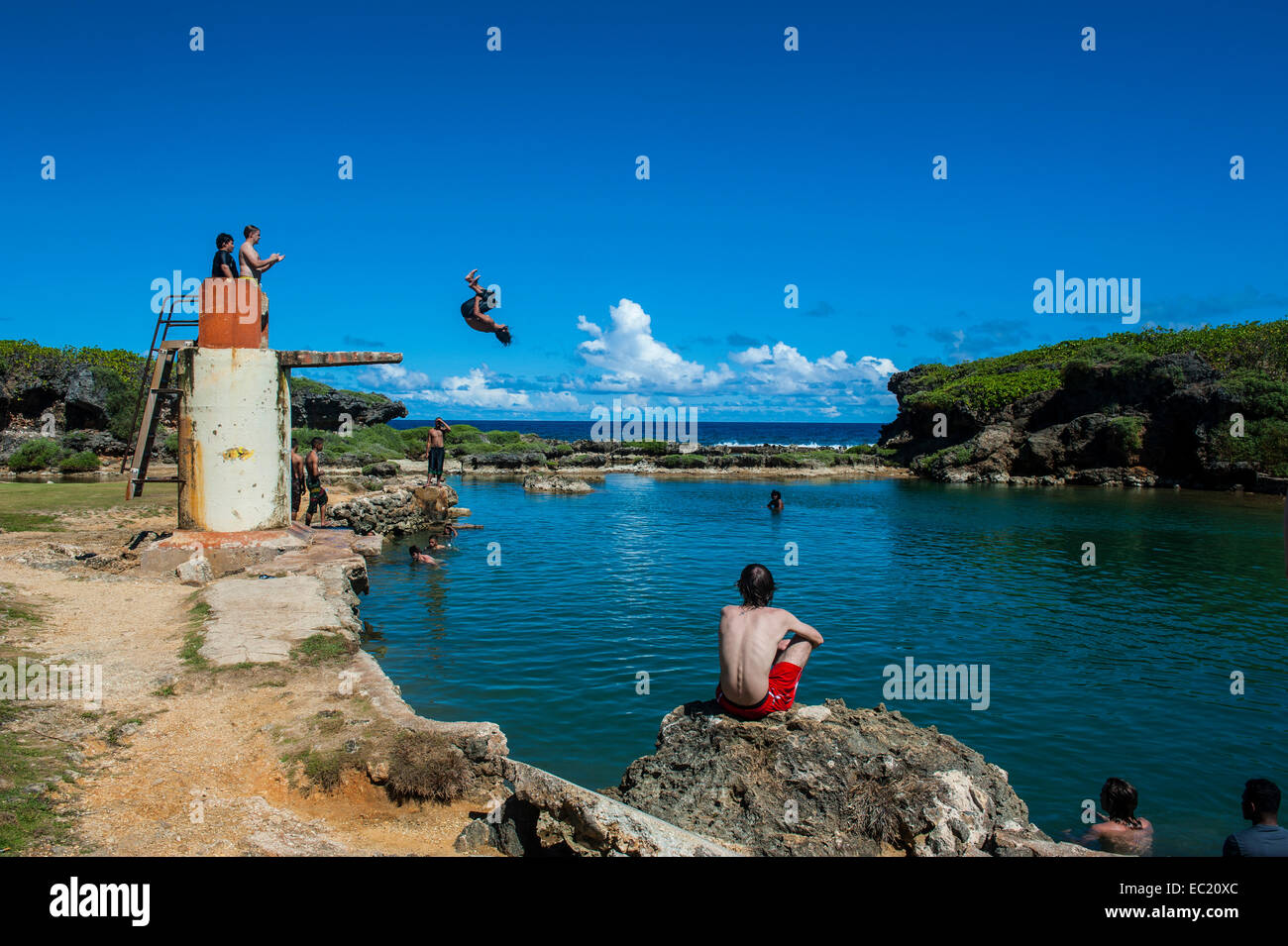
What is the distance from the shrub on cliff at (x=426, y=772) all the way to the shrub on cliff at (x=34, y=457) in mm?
40786

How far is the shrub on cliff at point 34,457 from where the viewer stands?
37344 mm

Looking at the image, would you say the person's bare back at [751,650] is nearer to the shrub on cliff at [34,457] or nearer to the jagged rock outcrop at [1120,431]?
the shrub on cliff at [34,457]

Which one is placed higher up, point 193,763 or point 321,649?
point 321,649

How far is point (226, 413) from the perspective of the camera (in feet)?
44.4

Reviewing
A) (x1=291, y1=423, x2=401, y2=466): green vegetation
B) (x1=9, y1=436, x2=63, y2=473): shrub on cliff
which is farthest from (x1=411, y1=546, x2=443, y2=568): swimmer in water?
(x1=291, y1=423, x2=401, y2=466): green vegetation

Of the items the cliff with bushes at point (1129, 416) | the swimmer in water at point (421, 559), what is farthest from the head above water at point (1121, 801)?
the cliff with bushes at point (1129, 416)

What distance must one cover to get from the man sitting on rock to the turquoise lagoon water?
9.14 feet

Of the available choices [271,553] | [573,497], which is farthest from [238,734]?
[573,497]

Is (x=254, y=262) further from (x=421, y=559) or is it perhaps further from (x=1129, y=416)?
(x=1129, y=416)

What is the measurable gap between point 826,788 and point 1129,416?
5593 centimetres

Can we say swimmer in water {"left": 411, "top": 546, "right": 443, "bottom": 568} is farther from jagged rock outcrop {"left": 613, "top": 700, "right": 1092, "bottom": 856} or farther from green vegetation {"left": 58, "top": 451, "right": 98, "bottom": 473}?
green vegetation {"left": 58, "top": 451, "right": 98, "bottom": 473}

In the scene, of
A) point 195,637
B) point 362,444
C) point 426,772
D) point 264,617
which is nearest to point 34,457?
point 362,444

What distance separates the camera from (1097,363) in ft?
188
